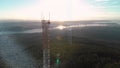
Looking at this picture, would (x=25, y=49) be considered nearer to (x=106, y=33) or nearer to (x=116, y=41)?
(x=116, y=41)

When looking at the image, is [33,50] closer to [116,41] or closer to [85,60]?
[85,60]

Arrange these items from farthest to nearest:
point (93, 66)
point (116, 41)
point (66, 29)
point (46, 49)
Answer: point (66, 29), point (116, 41), point (93, 66), point (46, 49)

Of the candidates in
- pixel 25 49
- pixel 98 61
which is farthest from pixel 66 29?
pixel 98 61

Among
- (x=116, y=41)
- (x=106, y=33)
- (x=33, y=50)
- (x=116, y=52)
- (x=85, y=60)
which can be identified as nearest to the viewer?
(x=85, y=60)

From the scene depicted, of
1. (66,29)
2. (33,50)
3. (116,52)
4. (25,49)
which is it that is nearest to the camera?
(116,52)

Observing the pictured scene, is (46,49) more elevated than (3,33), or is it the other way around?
(46,49)

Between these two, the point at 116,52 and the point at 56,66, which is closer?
the point at 56,66

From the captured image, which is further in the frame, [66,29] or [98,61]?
[66,29]

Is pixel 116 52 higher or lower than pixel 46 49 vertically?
lower

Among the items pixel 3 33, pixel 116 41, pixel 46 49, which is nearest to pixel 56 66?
pixel 46 49
